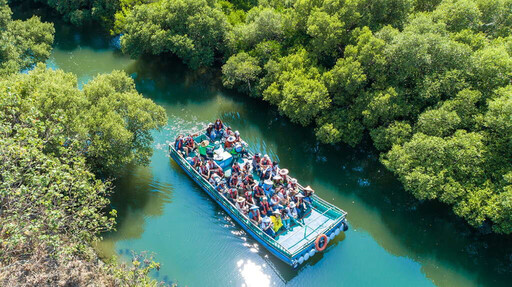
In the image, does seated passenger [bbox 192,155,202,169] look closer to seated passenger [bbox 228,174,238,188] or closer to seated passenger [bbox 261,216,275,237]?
seated passenger [bbox 228,174,238,188]

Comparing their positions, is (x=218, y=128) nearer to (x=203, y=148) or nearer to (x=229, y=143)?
(x=229, y=143)

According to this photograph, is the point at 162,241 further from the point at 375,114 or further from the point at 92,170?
the point at 375,114

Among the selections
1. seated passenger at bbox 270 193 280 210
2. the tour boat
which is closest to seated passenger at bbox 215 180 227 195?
the tour boat

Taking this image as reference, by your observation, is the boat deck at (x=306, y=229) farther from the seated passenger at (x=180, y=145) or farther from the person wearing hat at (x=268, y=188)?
the seated passenger at (x=180, y=145)

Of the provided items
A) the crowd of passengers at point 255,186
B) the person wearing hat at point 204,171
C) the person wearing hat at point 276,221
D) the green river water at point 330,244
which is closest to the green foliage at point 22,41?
the green river water at point 330,244

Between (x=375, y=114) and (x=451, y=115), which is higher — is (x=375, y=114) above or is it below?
below

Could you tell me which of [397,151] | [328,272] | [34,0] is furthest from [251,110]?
[34,0]

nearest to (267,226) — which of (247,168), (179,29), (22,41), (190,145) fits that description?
(247,168)
